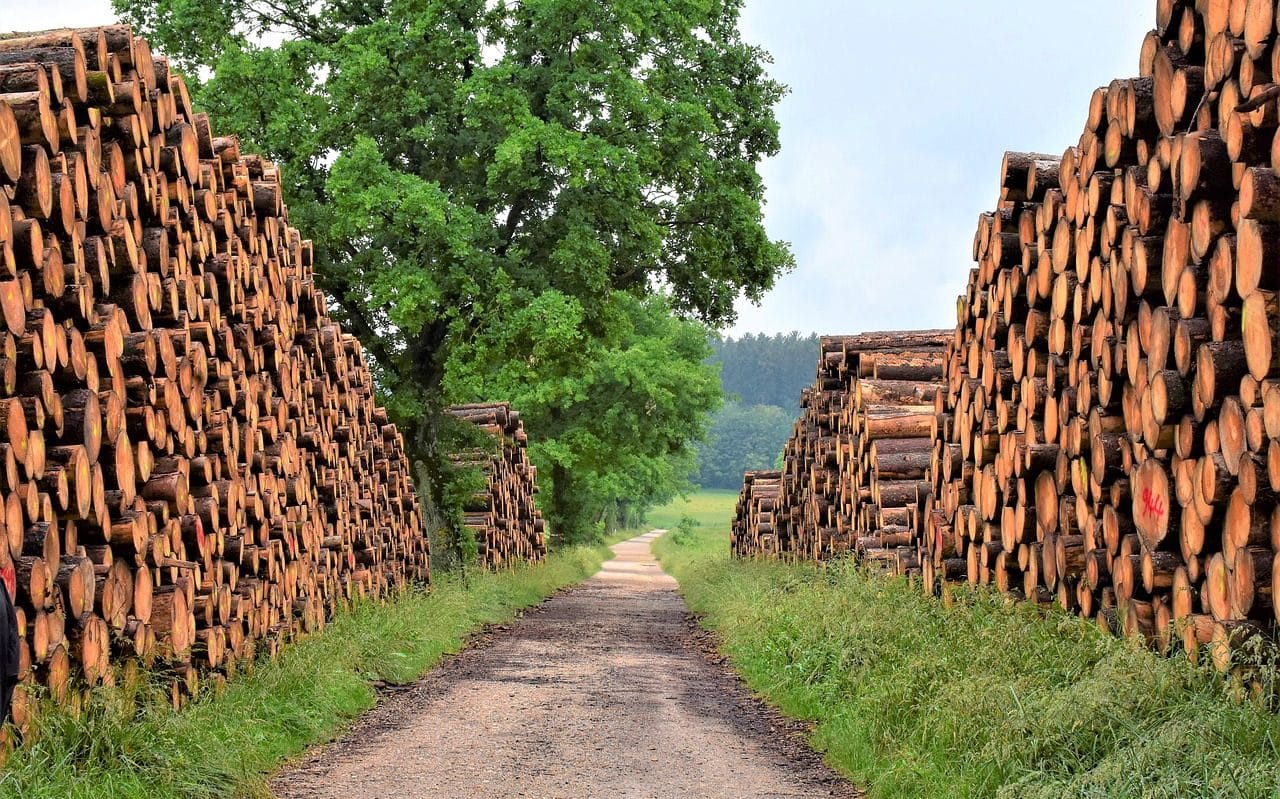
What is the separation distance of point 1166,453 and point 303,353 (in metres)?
8.19

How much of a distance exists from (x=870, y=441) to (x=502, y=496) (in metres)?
12.6

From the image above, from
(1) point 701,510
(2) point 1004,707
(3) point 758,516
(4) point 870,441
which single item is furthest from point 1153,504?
(1) point 701,510

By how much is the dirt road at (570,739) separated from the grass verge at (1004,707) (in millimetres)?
386

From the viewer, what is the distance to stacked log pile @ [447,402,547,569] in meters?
24.2

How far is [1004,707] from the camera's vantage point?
21.4ft

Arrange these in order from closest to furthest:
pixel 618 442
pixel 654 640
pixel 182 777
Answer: pixel 182 777 < pixel 654 640 < pixel 618 442

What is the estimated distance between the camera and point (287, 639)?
11047mm

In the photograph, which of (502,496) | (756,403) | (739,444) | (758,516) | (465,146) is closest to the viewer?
(465,146)

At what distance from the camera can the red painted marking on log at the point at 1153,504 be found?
6824 mm

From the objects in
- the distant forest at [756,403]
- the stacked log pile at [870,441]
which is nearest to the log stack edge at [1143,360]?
the stacked log pile at [870,441]

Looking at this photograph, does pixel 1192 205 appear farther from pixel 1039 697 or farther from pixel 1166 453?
pixel 1039 697

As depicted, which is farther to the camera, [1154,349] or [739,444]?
[739,444]

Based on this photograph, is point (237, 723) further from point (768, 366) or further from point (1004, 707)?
point (768, 366)

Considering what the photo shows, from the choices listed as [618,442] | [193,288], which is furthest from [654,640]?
[618,442]
